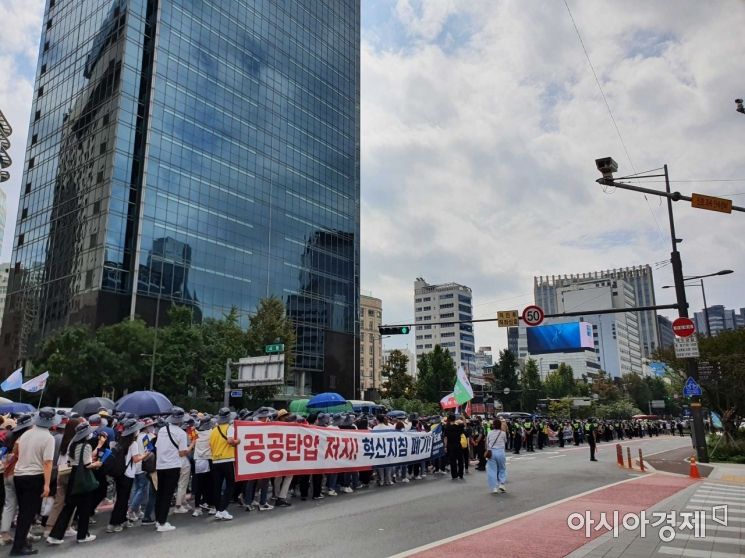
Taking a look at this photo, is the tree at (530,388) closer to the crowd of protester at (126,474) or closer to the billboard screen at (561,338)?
Answer: the billboard screen at (561,338)

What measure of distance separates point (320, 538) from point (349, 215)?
85.2 metres

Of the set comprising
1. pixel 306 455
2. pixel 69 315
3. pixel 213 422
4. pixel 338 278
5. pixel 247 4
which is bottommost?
pixel 306 455

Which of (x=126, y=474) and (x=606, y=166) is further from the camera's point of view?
(x=606, y=166)

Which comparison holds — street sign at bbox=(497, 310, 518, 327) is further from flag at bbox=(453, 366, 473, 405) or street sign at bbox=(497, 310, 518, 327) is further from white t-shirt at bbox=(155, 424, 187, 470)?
white t-shirt at bbox=(155, 424, 187, 470)

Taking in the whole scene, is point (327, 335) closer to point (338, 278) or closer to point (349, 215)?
point (338, 278)

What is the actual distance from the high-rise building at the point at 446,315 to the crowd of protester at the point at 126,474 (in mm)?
167005

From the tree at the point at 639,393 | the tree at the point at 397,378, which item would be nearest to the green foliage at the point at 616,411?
the tree at the point at 639,393

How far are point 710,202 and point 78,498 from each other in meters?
13.6

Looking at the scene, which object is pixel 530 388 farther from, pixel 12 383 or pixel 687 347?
pixel 12 383

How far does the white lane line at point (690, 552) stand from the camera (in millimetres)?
7480

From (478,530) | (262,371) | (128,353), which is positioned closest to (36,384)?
(262,371)

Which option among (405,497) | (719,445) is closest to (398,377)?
(719,445)

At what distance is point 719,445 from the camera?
2542 cm

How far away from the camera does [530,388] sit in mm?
99000
